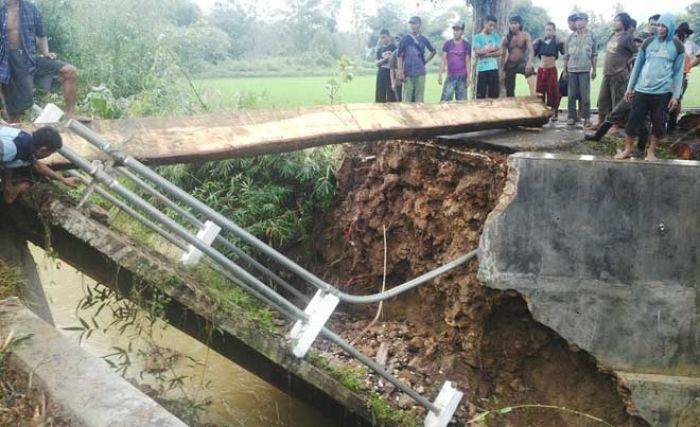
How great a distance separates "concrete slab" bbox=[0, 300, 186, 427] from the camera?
257cm

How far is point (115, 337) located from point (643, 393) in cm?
499

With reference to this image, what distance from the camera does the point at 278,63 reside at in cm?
3425

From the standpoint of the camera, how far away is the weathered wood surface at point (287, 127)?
4215mm

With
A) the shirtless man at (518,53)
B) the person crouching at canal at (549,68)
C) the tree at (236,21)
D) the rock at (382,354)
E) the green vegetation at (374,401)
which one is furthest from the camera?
the tree at (236,21)

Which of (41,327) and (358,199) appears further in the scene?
(358,199)

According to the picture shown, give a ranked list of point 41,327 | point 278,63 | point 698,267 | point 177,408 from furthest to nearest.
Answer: point 278,63 → point 177,408 → point 698,267 → point 41,327

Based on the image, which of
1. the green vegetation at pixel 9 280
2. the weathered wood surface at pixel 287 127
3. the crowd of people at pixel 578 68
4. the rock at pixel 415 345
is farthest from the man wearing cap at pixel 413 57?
the green vegetation at pixel 9 280

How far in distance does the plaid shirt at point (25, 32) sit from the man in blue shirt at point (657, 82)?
5058 millimetres

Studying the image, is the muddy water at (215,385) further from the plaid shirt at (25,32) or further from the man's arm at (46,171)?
the plaid shirt at (25,32)

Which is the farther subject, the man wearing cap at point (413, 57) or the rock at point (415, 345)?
the man wearing cap at point (413, 57)

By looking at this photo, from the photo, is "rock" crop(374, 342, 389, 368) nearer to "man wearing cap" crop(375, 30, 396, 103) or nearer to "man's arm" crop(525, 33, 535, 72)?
"man's arm" crop(525, 33, 535, 72)

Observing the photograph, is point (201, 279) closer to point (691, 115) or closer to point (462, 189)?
point (462, 189)

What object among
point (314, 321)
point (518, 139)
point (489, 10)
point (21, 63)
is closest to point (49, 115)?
point (21, 63)

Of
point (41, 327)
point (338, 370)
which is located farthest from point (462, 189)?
point (41, 327)
